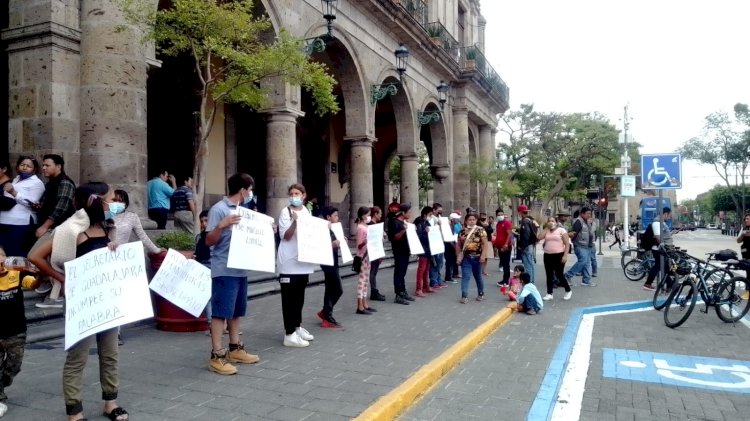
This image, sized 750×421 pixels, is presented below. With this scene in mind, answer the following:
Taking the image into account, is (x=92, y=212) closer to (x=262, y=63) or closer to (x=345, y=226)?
(x=262, y=63)

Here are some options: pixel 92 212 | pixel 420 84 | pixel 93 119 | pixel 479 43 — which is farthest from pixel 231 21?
pixel 479 43

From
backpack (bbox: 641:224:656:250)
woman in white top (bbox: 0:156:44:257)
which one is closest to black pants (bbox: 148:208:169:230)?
woman in white top (bbox: 0:156:44:257)

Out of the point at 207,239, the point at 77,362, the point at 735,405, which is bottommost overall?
the point at 735,405

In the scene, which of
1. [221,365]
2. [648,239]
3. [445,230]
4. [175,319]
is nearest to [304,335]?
[221,365]

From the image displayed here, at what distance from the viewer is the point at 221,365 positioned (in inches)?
185

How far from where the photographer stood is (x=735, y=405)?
4461 millimetres

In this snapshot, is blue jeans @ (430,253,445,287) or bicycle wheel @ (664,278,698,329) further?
blue jeans @ (430,253,445,287)

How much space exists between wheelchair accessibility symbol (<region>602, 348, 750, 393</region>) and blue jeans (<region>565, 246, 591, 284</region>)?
593cm

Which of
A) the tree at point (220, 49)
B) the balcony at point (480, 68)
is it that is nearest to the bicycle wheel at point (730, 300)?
the tree at point (220, 49)

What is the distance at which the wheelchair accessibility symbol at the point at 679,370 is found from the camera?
5078 mm

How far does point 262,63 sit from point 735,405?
6292 mm

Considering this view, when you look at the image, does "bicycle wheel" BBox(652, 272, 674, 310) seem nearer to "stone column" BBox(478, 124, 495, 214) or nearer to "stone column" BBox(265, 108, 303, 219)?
"stone column" BBox(265, 108, 303, 219)

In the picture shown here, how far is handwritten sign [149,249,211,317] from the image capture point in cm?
460

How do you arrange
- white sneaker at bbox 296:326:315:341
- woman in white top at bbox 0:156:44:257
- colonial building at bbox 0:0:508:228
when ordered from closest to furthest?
1. white sneaker at bbox 296:326:315:341
2. woman in white top at bbox 0:156:44:257
3. colonial building at bbox 0:0:508:228
